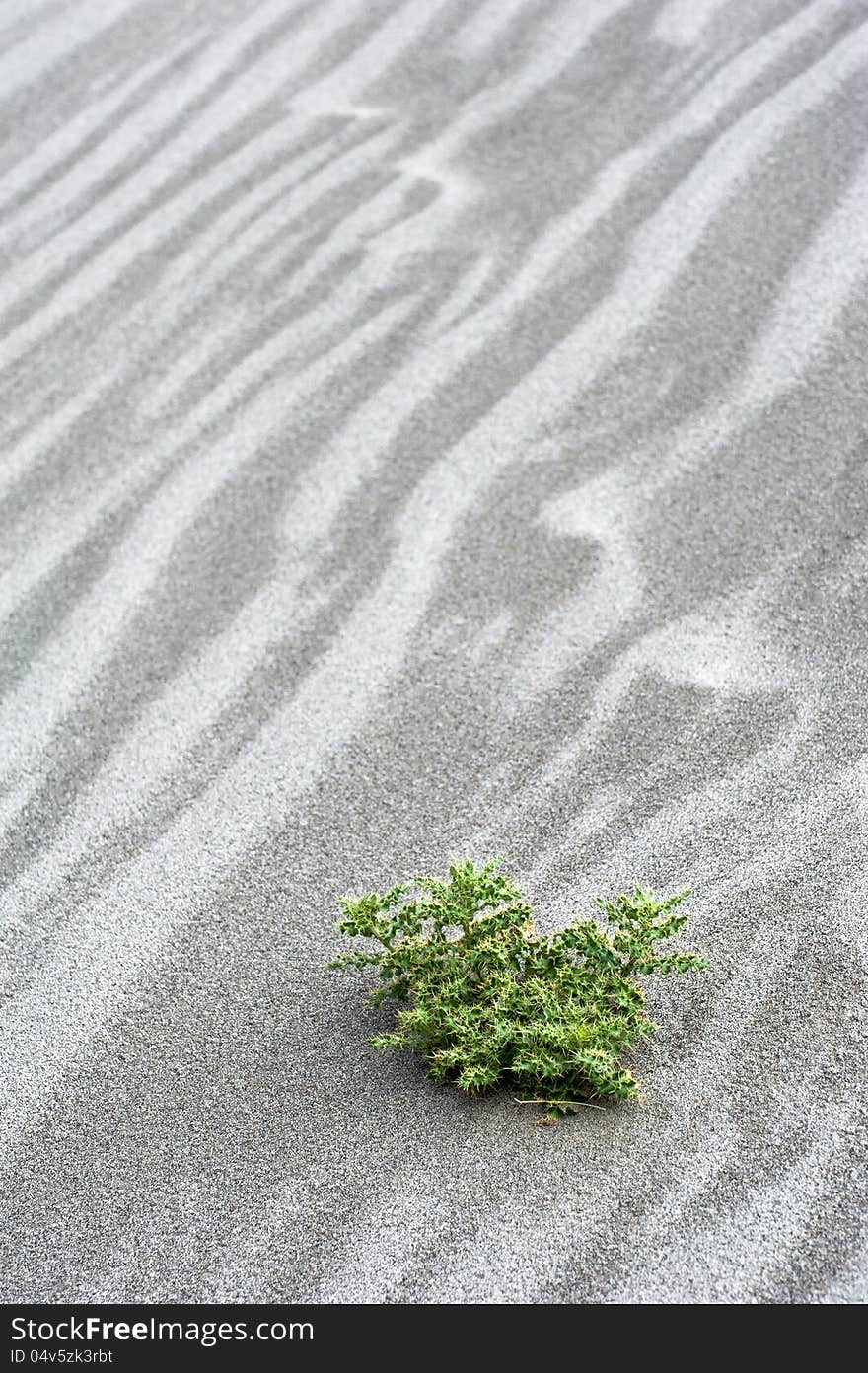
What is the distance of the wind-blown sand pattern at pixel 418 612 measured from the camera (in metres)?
1.83

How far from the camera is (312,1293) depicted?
1728 millimetres

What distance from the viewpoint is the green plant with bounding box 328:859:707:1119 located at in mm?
1834

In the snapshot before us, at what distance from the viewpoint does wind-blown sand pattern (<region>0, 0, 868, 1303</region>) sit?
183cm

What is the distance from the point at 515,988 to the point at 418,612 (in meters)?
1.18

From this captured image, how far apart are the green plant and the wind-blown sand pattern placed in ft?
0.21

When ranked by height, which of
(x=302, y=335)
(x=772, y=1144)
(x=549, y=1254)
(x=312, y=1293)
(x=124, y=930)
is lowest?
(x=772, y=1144)

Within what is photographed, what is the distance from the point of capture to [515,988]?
189 cm

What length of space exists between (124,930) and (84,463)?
1542mm

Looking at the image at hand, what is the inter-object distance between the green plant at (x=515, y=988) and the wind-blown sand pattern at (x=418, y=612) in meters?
0.07

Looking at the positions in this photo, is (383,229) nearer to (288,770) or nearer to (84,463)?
(84,463)

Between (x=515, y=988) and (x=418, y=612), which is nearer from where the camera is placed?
(x=515, y=988)

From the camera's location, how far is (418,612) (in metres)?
2.89

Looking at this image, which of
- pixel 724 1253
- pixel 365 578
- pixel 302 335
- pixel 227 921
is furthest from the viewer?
pixel 302 335

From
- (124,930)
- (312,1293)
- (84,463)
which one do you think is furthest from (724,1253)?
(84,463)
